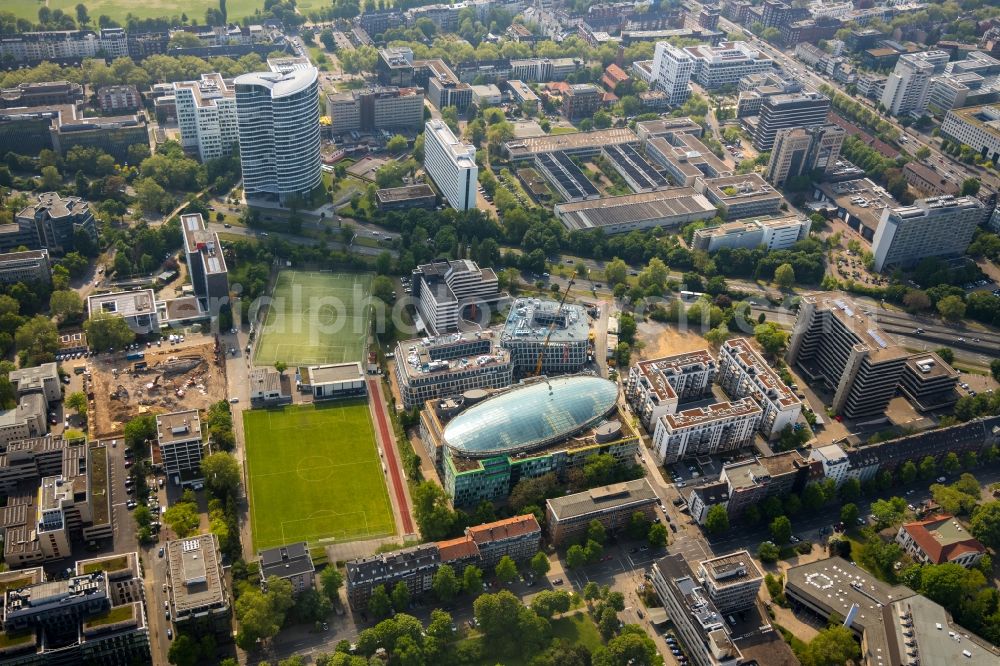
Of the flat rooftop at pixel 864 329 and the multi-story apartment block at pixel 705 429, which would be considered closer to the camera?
the multi-story apartment block at pixel 705 429

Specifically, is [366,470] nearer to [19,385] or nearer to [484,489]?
[484,489]

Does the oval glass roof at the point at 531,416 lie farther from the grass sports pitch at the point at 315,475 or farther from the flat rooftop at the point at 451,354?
the grass sports pitch at the point at 315,475

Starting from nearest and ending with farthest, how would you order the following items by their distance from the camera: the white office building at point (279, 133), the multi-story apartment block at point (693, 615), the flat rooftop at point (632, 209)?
the multi-story apartment block at point (693, 615) < the white office building at point (279, 133) < the flat rooftop at point (632, 209)

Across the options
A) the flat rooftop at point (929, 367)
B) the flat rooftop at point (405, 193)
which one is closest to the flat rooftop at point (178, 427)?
the flat rooftop at point (405, 193)

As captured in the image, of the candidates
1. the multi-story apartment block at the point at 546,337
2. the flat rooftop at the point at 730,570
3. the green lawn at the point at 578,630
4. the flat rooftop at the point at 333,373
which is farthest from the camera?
the multi-story apartment block at the point at 546,337

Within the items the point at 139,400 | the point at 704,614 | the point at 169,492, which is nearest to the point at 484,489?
the point at 704,614

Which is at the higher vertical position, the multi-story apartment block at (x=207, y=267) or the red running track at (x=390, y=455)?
the multi-story apartment block at (x=207, y=267)

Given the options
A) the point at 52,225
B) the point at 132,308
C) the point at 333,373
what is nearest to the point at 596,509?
the point at 333,373
